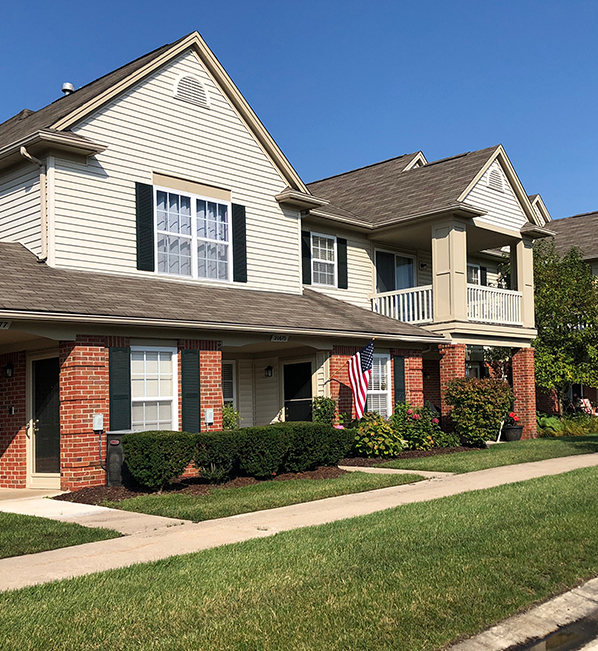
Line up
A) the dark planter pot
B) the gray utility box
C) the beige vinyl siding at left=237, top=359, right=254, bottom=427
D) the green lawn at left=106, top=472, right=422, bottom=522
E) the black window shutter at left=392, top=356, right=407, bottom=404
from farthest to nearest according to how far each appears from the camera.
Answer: the dark planter pot < the beige vinyl siding at left=237, top=359, right=254, bottom=427 < the black window shutter at left=392, top=356, right=407, bottom=404 < the gray utility box < the green lawn at left=106, top=472, right=422, bottom=522

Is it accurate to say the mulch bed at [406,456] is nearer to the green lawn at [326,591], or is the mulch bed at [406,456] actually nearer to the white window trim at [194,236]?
the white window trim at [194,236]

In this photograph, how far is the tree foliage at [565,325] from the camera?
2497 cm

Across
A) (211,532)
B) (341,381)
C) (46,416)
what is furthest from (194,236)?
(211,532)

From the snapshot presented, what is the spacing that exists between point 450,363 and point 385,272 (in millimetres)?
3944

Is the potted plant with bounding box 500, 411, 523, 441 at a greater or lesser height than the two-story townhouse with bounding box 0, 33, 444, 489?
lesser

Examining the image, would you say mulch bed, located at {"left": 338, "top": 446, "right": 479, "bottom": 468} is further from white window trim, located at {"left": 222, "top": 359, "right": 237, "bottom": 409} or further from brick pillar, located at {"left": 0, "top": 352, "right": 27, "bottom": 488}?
brick pillar, located at {"left": 0, "top": 352, "right": 27, "bottom": 488}

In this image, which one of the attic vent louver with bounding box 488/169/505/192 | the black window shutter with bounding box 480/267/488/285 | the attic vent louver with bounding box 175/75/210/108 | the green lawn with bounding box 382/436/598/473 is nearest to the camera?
the green lawn with bounding box 382/436/598/473

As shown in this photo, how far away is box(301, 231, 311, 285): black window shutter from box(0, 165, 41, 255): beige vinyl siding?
24.4 feet

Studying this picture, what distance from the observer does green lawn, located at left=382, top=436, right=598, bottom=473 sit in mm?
15102

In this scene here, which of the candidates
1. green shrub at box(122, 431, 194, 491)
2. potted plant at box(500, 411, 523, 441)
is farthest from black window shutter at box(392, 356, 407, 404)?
green shrub at box(122, 431, 194, 491)

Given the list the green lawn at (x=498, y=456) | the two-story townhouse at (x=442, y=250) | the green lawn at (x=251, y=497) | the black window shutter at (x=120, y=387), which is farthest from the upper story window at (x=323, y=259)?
the green lawn at (x=251, y=497)

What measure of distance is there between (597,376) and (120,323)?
1762 cm

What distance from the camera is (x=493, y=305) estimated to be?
73.0ft

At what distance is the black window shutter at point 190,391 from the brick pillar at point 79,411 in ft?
6.01
